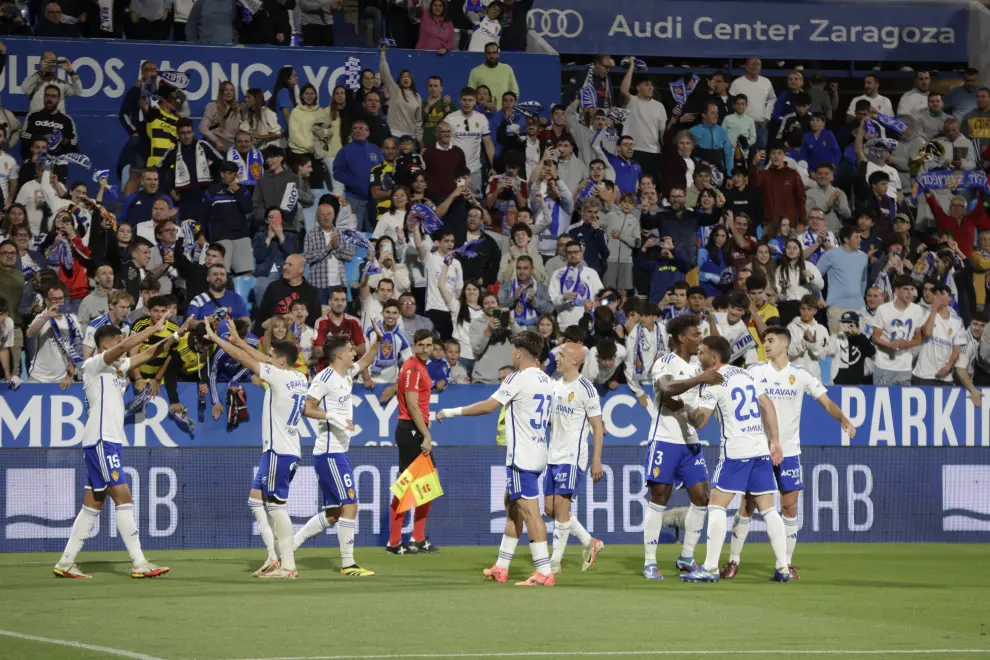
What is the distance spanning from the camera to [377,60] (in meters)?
24.0

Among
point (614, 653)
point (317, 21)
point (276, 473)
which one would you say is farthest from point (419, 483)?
point (317, 21)

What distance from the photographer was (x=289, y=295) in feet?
62.0

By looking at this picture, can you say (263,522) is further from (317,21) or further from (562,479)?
(317,21)

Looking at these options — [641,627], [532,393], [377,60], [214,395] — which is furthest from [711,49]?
[641,627]

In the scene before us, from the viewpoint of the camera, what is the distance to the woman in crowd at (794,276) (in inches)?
826

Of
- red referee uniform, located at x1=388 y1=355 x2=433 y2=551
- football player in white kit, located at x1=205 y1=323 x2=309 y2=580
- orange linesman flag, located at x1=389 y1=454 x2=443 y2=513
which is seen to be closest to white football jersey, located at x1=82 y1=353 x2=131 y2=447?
football player in white kit, located at x1=205 y1=323 x2=309 y2=580

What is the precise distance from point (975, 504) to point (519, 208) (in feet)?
25.1

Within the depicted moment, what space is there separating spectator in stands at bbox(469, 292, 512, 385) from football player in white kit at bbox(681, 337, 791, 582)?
600 centimetres

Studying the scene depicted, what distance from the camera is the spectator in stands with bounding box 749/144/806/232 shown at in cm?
2308

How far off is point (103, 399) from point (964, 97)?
1789 centimetres

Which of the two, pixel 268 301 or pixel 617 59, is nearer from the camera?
pixel 268 301

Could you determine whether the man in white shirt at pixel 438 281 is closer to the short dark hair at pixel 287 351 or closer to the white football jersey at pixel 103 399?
the short dark hair at pixel 287 351

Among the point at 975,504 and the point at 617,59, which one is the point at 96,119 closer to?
the point at 617,59

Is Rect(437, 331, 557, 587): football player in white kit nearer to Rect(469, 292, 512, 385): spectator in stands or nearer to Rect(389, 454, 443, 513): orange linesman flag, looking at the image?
Rect(389, 454, 443, 513): orange linesman flag
